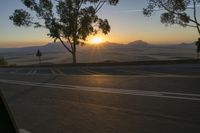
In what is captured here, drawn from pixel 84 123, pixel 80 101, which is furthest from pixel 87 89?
pixel 84 123

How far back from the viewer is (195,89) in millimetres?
10594

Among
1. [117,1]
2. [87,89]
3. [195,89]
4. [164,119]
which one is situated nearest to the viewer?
[164,119]

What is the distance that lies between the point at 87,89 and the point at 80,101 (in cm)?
273

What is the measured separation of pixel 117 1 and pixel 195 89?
96.1ft

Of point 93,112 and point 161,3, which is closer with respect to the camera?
point 93,112

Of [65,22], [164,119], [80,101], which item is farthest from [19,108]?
[65,22]

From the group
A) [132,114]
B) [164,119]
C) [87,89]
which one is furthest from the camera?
[87,89]

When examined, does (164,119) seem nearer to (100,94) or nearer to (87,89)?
(100,94)

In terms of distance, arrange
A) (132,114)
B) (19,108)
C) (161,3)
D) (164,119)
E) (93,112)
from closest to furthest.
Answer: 1. (164,119)
2. (132,114)
3. (93,112)
4. (19,108)
5. (161,3)

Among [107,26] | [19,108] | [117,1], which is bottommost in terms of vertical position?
[19,108]

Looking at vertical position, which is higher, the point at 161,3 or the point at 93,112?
the point at 161,3

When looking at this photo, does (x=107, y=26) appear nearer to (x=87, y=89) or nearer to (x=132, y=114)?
(x=87, y=89)

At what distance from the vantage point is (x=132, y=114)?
7367 mm

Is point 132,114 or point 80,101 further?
point 80,101
